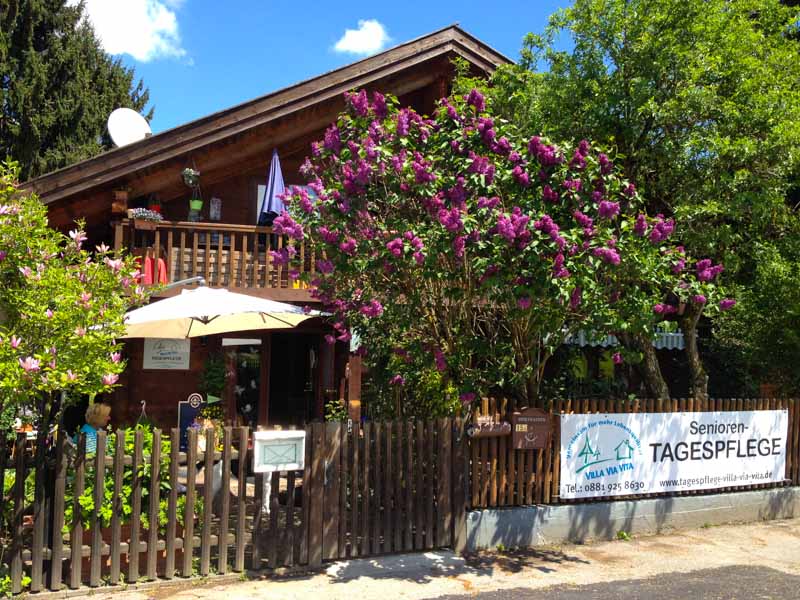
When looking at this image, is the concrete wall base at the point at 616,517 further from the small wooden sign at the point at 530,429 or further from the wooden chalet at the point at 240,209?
the wooden chalet at the point at 240,209

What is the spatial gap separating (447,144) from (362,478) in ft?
10.8

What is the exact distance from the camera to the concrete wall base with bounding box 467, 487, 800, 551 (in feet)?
24.7

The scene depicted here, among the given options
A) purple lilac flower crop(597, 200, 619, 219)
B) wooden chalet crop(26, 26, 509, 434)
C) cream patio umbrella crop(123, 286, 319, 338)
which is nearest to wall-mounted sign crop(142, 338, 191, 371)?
wooden chalet crop(26, 26, 509, 434)

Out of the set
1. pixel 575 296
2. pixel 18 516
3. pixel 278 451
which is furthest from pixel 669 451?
pixel 18 516

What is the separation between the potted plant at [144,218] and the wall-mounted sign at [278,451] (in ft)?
20.4

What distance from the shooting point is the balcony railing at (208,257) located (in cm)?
1151

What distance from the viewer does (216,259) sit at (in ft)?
39.0

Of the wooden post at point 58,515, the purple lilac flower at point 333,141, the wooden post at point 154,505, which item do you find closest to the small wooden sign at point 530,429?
the purple lilac flower at point 333,141

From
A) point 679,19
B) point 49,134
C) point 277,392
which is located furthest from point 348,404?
point 49,134

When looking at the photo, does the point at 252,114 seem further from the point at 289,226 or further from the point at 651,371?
the point at 651,371

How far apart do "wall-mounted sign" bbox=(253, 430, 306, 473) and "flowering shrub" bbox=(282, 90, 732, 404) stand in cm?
144

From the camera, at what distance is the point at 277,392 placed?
45.3 ft

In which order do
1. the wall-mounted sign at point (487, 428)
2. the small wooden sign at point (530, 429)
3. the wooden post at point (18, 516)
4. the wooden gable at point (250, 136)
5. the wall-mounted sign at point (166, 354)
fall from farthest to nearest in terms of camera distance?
the wall-mounted sign at point (166, 354) < the wooden gable at point (250, 136) < the small wooden sign at point (530, 429) < the wall-mounted sign at point (487, 428) < the wooden post at point (18, 516)

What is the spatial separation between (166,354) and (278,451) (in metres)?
7.11
